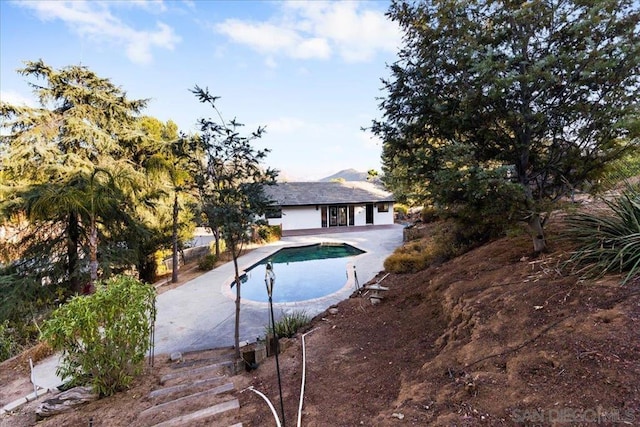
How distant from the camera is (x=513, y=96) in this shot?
514 centimetres

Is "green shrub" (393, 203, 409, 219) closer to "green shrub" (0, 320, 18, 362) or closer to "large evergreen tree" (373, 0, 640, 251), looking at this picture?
"large evergreen tree" (373, 0, 640, 251)

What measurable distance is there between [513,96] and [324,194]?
22781mm

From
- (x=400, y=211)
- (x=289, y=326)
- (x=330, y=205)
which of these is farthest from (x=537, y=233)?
(x=400, y=211)

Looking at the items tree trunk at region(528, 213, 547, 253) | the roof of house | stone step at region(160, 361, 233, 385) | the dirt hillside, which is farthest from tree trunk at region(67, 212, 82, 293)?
the roof of house

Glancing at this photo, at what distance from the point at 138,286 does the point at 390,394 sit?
4.33 metres

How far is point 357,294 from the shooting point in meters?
9.14

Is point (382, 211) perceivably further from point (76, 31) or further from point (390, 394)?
point (390, 394)

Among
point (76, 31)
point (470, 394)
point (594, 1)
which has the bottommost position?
point (470, 394)

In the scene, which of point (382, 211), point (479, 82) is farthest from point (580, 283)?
point (382, 211)

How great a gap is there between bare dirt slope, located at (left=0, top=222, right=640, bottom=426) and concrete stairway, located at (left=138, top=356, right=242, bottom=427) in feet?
0.65

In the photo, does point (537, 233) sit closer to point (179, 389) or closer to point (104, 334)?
point (179, 389)

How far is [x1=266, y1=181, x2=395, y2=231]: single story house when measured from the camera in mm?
26438

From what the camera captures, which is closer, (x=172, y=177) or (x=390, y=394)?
(x=390, y=394)

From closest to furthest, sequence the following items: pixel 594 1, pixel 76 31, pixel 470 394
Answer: pixel 470 394
pixel 594 1
pixel 76 31
